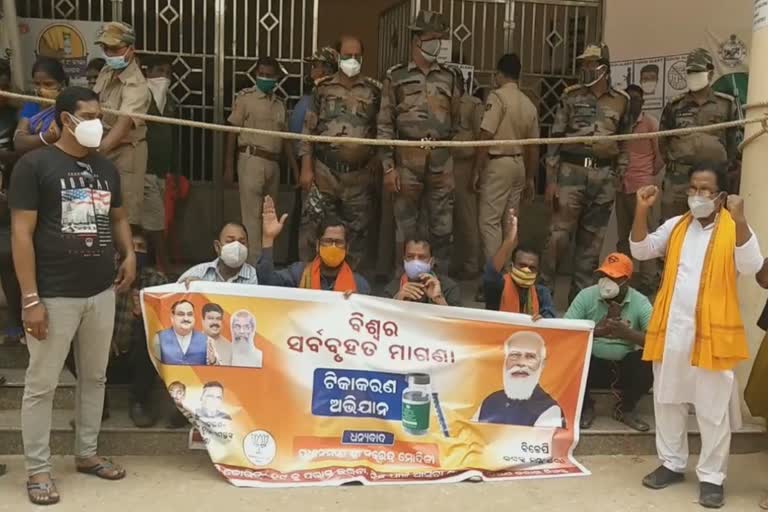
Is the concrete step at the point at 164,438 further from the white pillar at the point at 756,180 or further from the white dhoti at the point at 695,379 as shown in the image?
the white dhoti at the point at 695,379

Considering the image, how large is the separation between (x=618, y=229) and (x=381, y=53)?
11.2 feet

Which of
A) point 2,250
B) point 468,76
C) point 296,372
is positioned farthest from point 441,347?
point 468,76

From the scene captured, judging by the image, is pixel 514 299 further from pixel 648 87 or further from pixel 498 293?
pixel 648 87

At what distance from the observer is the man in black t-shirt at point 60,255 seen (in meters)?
3.54

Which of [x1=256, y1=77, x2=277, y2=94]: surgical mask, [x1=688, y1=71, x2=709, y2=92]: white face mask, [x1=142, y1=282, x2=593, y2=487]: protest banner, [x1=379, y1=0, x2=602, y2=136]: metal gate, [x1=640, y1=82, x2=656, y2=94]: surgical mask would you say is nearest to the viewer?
[x1=142, y1=282, x2=593, y2=487]: protest banner

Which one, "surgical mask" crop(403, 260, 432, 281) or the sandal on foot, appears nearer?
the sandal on foot

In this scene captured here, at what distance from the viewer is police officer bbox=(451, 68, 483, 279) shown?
257 inches

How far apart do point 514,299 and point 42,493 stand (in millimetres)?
2541

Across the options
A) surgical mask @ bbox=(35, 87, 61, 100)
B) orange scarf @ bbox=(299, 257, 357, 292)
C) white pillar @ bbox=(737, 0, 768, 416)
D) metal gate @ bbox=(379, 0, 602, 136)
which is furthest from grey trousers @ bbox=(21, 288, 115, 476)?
metal gate @ bbox=(379, 0, 602, 136)

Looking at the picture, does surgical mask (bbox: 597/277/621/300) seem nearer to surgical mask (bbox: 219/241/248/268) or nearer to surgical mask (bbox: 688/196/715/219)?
surgical mask (bbox: 688/196/715/219)

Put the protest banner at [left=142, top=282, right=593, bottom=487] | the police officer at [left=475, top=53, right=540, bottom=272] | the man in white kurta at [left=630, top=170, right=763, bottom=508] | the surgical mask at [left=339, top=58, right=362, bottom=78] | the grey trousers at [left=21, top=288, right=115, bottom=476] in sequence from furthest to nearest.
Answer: the police officer at [left=475, top=53, right=540, bottom=272]
the surgical mask at [left=339, top=58, right=362, bottom=78]
the protest banner at [left=142, top=282, right=593, bottom=487]
the man in white kurta at [left=630, top=170, right=763, bottom=508]
the grey trousers at [left=21, top=288, right=115, bottom=476]

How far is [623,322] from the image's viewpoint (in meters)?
4.52

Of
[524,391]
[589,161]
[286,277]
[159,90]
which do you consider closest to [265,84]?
[159,90]

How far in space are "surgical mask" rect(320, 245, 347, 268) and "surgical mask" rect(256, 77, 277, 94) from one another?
2.24 m
